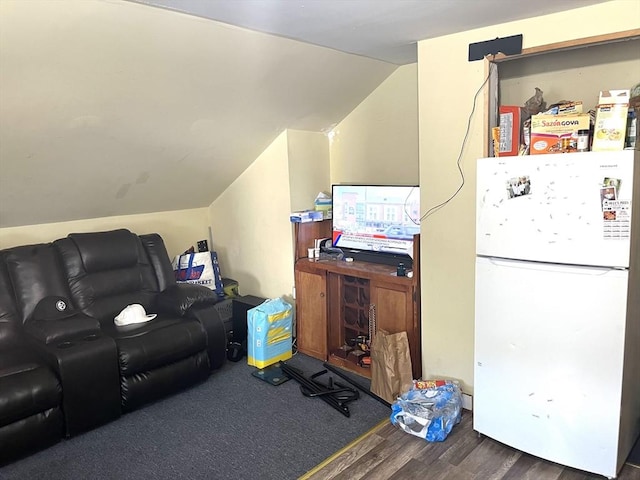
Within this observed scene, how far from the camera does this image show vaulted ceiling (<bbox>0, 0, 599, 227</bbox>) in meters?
2.22

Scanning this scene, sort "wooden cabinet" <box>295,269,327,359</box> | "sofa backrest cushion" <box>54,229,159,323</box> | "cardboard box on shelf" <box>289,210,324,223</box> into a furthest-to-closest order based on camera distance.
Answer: "cardboard box on shelf" <box>289,210,324,223</box>, "wooden cabinet" <box>295,269,327,359</box>, "sofa backrest cushion" <box>54,229,159,323</box>

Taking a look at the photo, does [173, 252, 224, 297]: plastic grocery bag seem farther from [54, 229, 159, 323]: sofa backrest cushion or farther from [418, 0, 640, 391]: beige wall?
[418, 0, 640, 391]: beige wall

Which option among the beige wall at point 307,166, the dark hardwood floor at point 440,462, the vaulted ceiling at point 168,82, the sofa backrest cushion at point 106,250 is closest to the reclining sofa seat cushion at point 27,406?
the sofa backrest cushion at point 106,250

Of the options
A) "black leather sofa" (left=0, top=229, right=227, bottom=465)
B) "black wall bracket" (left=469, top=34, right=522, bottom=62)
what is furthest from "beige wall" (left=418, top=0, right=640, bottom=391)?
"black leather sofa" (left=0, top=229, right=227, bottom=465)

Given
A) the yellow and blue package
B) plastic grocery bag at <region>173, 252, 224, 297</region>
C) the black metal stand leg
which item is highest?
plastic grocery bag at <region>173, 252, 224, 297</region>

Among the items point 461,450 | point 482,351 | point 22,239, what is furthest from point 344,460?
point 22,239

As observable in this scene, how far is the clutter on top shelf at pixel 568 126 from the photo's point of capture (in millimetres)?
2105

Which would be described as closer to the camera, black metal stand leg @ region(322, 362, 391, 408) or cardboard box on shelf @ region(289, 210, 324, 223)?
black metal stand leg @ region(322, 362, 391, 408)

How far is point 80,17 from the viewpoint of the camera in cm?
216

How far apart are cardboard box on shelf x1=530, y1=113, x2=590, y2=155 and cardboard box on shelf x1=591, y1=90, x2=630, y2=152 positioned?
8cm

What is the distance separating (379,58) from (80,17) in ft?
6.28

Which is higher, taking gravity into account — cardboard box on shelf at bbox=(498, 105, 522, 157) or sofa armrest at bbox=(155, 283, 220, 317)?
cardboard box on shelf at bbox=(498, 105, 522, 157)

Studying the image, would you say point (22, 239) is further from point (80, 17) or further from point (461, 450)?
point (461, 450)

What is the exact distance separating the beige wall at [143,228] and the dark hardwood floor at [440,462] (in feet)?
8.59
